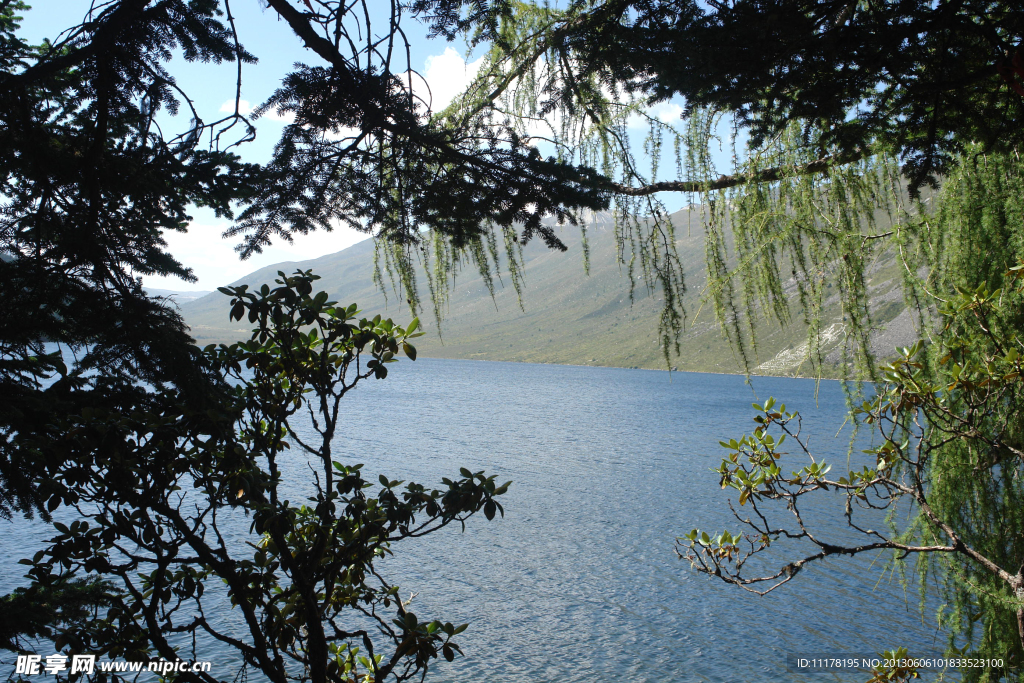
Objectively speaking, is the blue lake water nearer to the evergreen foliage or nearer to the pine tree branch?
the evergreen foliage

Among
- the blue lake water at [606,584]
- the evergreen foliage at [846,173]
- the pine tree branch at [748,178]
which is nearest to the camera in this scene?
the evergreen foliage at [846,173]

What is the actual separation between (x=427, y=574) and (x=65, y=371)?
1501cm

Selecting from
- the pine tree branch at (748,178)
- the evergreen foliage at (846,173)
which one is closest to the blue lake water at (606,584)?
the evergreen foliage at (846,173)

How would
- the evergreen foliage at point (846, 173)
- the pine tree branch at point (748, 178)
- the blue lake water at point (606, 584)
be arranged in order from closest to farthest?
the evergreen foliage at point (846, 173) < the pine tree branch at point (748, 178) < the blue lake water at point (606, 584)

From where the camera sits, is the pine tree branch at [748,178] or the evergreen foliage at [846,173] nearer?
the evergreen foliage at [846,173]

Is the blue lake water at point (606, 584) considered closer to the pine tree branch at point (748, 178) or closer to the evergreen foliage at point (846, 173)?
A: the evergreen foliage at point (846, 173)

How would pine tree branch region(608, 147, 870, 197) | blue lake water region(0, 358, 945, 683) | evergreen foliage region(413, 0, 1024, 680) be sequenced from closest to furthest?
evergreen foliage region(413, 0, 1024, 680) → pine tree branch region(608, 147, 870, 197) → blue lake water region(0, 358, 945, 683)

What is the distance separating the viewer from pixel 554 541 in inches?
773

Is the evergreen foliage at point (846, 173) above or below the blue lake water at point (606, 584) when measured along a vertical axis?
above

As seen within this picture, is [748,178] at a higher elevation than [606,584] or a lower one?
higher

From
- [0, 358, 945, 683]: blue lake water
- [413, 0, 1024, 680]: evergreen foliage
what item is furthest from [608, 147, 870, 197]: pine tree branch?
[0, 358, 945, 683]: blue lake water

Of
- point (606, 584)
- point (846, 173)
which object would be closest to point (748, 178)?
point (846, 173)

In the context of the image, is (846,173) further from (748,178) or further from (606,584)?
(606,584)

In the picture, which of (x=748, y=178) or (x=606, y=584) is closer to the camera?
(x=748, y=178)
